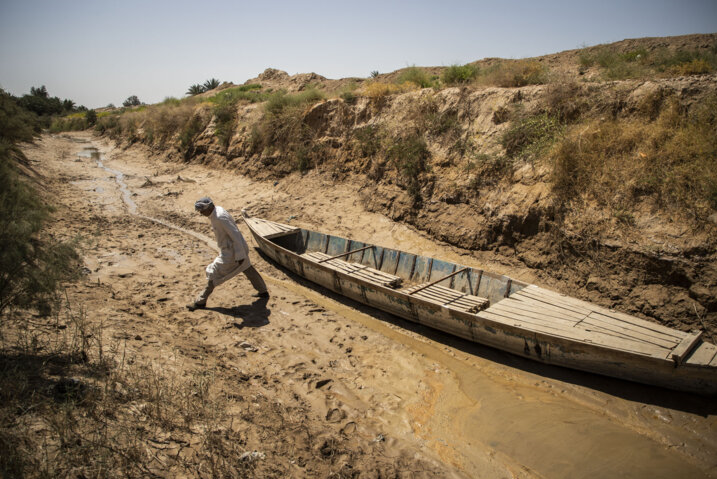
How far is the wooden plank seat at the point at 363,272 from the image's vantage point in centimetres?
719

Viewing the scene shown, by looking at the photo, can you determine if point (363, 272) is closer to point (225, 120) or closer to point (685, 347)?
point (685, 347)

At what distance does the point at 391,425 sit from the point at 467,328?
2001 mm

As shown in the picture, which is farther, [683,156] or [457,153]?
[457,153]

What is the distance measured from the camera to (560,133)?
833cm

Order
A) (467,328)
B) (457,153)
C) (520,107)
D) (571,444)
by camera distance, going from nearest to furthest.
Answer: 1. (571,444)
2. (467,328)
3. (520,107)
4. (457,153)

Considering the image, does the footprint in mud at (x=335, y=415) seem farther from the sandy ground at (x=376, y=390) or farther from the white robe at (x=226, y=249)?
the white robe at (x=226, y=249)

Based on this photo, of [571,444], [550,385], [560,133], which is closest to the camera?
[571,444]

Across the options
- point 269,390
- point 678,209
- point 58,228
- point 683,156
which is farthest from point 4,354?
point 683,156

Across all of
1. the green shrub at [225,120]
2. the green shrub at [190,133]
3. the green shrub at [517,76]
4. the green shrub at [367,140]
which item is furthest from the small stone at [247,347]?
the green shrub at [190,133]

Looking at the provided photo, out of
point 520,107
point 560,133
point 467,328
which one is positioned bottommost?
point 467,328

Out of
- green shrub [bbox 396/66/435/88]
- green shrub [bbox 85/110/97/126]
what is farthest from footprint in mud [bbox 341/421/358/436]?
green shrub [bbox 85/110/97/126]

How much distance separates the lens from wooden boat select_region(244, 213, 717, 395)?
437 centimetres

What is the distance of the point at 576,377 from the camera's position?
5.09 metres

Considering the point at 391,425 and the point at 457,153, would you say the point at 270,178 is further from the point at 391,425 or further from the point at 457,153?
the point at 391,425
